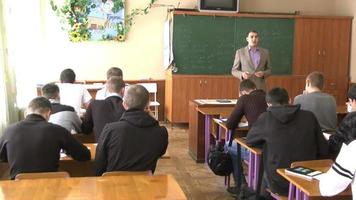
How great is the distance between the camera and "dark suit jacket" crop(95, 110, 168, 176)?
2898 mm

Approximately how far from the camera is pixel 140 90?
3.09 m

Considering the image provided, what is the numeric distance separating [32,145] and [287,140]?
5.96ft

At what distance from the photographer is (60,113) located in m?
3.74

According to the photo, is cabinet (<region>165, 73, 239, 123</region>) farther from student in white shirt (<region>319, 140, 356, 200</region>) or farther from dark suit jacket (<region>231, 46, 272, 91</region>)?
student in white shirt (<region>319, 140, 356, 200</region>)

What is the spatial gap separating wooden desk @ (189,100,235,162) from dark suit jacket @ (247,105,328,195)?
1.70 meters

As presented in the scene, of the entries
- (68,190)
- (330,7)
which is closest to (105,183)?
(68,190)

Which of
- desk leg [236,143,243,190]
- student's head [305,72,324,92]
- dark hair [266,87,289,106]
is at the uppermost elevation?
student's head [305,72,324,92]

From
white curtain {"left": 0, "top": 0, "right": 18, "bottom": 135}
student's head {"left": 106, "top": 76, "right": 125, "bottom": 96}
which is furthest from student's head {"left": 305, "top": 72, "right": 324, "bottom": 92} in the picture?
white curtain {"left": 0, "top": 0, "right": 18, "bottom": 135}

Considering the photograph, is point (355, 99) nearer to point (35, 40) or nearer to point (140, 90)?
point (140, 90)

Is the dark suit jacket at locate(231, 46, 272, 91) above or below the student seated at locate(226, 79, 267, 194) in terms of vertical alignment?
above

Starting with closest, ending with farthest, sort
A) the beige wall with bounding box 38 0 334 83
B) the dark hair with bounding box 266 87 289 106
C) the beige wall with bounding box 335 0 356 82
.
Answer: the dark hair with bounding box 266 87 289 106 → the beige wall with bounding box 38 0 334 83 → the beige wall with bounding box 335 0 356 82

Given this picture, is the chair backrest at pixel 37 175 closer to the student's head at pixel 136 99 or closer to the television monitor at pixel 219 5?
the student's head at pixel 136 99

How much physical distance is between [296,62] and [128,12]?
10.8 feet

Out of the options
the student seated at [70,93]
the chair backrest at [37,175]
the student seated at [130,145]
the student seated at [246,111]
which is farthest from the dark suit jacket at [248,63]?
the chair backrest at [37,175]
